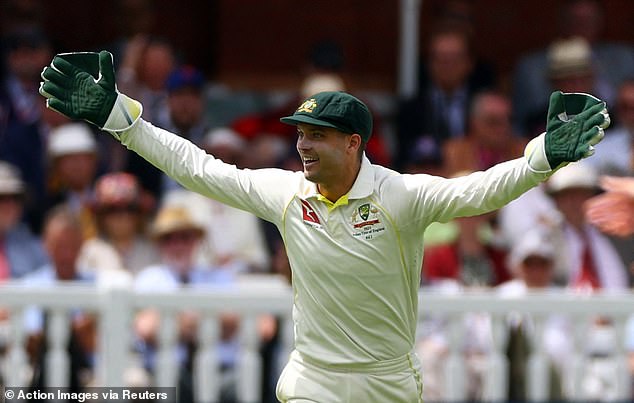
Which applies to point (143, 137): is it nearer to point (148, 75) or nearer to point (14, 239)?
point (14, 239)

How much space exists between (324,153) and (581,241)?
4477 millimetres

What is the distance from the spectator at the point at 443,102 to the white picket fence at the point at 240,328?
2.36 metres

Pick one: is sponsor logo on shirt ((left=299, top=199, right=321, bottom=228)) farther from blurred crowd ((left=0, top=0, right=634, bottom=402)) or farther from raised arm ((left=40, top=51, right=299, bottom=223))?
blurred crowd ((left=0, top=0, right=634, bottom=402))

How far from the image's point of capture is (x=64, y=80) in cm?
612

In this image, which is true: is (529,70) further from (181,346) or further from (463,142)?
(181,346)

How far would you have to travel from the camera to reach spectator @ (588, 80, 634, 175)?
35.3ft

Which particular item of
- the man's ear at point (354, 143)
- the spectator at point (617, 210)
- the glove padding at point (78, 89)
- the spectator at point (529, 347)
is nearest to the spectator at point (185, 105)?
the spectator at point (529, 347)

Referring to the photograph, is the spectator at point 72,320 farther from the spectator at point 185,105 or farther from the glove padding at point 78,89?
the glove padding at point 78,89

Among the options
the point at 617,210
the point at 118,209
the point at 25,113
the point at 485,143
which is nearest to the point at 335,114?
the point at 617,210

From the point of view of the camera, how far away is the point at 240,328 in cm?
911

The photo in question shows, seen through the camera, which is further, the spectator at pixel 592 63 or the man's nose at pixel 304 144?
the spectator at pixel 592 63

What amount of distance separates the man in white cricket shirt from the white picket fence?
110 inches

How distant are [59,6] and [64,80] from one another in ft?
21.9

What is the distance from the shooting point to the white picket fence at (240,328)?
29.2 feet
